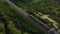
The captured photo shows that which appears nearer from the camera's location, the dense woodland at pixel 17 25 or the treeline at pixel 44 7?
the dense woodland at pixel 17 25

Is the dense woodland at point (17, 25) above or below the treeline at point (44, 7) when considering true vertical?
below

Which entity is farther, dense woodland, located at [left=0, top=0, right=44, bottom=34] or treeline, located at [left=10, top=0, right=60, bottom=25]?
treeline, located at [left=10, top=0, right=60, bottom=25]

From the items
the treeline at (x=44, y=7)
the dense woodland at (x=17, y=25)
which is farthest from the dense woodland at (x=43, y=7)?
the dense woodland at (x=17, y=25)

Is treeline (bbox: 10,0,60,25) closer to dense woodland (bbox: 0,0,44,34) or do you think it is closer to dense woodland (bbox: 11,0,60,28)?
dense woodland (bbox: 11,0,60,28)

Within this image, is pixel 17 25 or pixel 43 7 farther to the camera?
pixel 43 7

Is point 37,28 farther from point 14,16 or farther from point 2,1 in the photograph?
point 2,1

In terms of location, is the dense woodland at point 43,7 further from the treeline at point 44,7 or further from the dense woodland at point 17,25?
the dense woodland at point 17,25

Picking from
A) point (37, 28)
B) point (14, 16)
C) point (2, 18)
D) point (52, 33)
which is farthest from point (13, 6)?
point (52, 33)

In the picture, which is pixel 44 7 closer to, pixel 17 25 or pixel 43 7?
pixel 43 7

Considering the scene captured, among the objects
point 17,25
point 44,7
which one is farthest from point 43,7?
point 17,25

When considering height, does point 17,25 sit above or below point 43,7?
below

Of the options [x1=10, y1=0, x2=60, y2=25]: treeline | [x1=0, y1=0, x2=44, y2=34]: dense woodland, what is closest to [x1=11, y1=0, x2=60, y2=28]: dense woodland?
[x1=10, y1=0, x2=60, y2=25]: treeline

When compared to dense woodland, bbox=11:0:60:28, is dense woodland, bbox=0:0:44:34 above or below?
below
